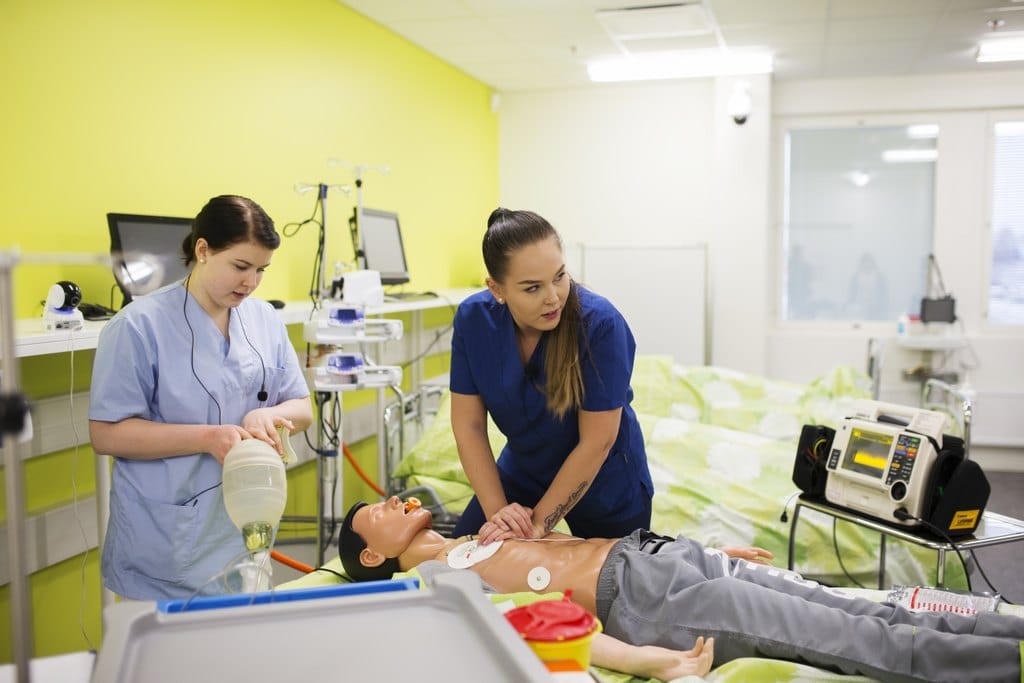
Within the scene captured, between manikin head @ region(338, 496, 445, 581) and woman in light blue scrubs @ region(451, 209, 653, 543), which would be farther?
manikin head @ region(338, 496, 445, 581)

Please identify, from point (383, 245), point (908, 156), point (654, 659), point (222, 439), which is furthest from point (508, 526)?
point (908, 156)

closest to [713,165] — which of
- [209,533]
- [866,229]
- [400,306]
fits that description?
[866,229]

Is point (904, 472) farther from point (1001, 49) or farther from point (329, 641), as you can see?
point (1001, 49)

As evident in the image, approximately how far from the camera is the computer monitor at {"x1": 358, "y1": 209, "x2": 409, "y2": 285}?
12.1 ft

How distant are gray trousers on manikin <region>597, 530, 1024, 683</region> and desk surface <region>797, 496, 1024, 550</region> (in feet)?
1.68

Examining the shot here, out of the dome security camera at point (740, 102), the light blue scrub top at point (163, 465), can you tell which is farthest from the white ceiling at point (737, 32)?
the light blue scrub top at point (163, 465)

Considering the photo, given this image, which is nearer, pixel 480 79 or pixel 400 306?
pixel 400 306

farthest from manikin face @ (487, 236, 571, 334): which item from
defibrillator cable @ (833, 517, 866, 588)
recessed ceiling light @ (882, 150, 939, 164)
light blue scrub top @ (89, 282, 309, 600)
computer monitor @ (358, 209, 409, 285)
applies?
recessed ceiling light @ (882, 150, 939, 164)

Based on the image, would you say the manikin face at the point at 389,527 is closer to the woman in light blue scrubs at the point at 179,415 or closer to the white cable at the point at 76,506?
the woman in light blue scrubs at the point at 179,415

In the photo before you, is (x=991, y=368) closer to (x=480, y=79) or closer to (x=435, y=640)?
(x=480, y=79)

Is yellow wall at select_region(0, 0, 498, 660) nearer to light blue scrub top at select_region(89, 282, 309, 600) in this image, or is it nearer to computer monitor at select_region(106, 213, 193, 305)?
computer monitor at select_region(106, 213, 193, 305)

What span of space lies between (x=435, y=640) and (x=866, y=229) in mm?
5308

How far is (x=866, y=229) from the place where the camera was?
560 centimetres

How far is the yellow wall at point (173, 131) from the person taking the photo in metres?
2.32
